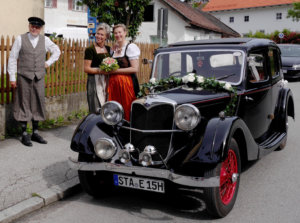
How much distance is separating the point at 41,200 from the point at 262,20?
202 feet

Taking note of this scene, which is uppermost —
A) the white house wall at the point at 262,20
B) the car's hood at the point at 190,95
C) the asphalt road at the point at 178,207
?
the white house wall at the point at 262,20

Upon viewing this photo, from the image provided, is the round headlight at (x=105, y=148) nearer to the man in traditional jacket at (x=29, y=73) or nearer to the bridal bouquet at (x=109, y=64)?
the bridal bouquet at (x=109, y=64)

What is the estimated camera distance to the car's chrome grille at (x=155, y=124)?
422 cm

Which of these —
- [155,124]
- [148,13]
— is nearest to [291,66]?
[148,13]

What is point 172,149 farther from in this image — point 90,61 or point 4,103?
point 4,103

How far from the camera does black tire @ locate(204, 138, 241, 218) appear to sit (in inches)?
151

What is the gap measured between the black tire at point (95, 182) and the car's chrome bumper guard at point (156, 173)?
0.85ft

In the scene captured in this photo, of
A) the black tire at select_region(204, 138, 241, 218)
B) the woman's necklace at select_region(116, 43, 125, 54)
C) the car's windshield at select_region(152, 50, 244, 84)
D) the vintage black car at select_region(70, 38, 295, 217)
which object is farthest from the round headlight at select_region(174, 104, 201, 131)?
the woman's necklace at select_region(116, 43, 125, 54)

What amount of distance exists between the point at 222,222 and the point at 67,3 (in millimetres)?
32721

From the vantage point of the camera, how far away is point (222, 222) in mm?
3984

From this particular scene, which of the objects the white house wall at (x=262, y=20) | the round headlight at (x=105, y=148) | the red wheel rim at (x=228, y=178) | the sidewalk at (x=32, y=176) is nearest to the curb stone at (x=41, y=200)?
the sidewalk at (x=32, y=176)

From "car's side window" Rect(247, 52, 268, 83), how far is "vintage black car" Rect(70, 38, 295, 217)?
0.5 inches

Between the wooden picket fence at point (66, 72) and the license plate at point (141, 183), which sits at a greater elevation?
the wooden picket fence at point (66, 72)

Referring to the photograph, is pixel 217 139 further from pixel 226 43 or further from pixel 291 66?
pixel 291 66
